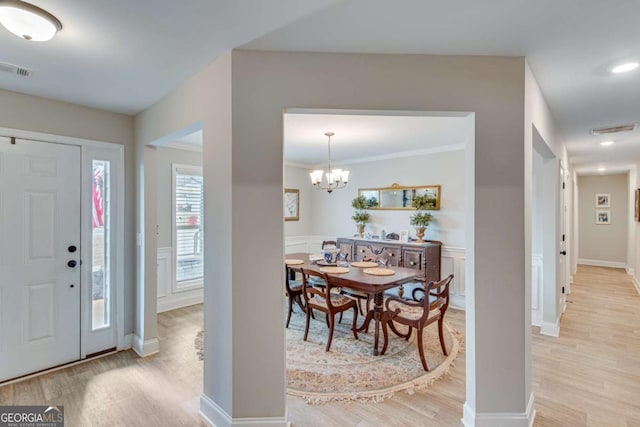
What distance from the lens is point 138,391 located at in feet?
7.93

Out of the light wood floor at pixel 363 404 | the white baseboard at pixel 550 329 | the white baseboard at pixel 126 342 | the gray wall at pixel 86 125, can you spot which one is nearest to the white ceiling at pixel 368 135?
the gray wall at pixel 86 125

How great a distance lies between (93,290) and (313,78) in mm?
2915

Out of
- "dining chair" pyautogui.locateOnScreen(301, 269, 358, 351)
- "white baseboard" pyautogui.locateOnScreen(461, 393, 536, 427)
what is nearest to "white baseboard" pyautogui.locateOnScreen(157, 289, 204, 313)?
"dining chair" pyautogui.locateOnScreen(301, 269, 358, 351)

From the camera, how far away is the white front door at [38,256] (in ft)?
8.20

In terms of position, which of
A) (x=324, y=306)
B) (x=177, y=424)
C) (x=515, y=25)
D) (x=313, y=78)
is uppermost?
(x=515, y=25)

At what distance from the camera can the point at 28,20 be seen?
150 cm

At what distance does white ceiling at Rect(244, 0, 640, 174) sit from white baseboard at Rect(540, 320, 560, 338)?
2.63 meters

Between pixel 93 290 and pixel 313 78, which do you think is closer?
pixel 313 78

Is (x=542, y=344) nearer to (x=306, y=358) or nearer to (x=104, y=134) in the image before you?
(x=306, y=358)

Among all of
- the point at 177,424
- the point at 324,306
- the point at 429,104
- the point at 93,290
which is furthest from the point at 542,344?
the point at 93,290

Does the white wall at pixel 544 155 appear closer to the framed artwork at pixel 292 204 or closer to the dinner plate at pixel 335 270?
the dinner plate at pixel 335 270

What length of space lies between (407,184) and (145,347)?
427cm

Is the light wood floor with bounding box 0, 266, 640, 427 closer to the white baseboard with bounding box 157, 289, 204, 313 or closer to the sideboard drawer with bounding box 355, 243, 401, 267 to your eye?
the white baseboard with bounding box 157, 289, 204, 313

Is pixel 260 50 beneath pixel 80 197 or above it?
above
